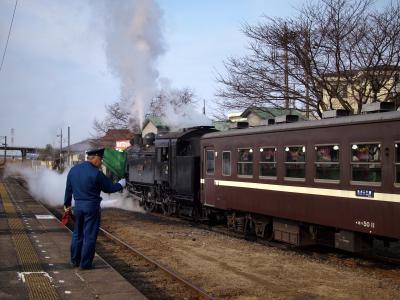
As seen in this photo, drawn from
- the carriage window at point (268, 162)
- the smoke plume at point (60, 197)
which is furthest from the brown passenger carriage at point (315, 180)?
the smoke plume at point (60, 197)

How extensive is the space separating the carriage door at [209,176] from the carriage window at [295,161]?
374cm

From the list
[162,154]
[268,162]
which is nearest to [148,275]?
A: [268,162]

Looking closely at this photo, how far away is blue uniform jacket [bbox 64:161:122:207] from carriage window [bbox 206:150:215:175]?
22.8 ft

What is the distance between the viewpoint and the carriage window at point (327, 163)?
9.57m

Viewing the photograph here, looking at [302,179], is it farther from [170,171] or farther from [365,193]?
[170,171]

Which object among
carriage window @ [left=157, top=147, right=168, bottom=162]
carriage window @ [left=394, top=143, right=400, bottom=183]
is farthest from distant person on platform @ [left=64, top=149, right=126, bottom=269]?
carriage window @ [left=157, top=147, right=168, bottom=162]

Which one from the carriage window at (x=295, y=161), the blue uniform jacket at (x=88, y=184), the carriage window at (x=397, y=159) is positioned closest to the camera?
the blue uniform jacket at (x=88, y=184)

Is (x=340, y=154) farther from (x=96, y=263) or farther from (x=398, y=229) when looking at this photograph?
(x=96, y=263)

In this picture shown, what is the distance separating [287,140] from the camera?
36.2 feet

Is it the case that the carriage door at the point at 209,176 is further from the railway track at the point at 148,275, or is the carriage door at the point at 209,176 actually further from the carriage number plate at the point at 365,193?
the carriage number plate at the point at 365,193

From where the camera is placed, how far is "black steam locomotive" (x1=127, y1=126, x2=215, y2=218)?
53.5ft

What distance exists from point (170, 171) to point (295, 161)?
759 centimetres

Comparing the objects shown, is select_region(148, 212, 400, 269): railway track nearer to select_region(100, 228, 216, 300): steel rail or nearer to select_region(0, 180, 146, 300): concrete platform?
select_region(100, 228, 216, 300): steel rail

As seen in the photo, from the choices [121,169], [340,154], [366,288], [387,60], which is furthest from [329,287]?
[121,169]
